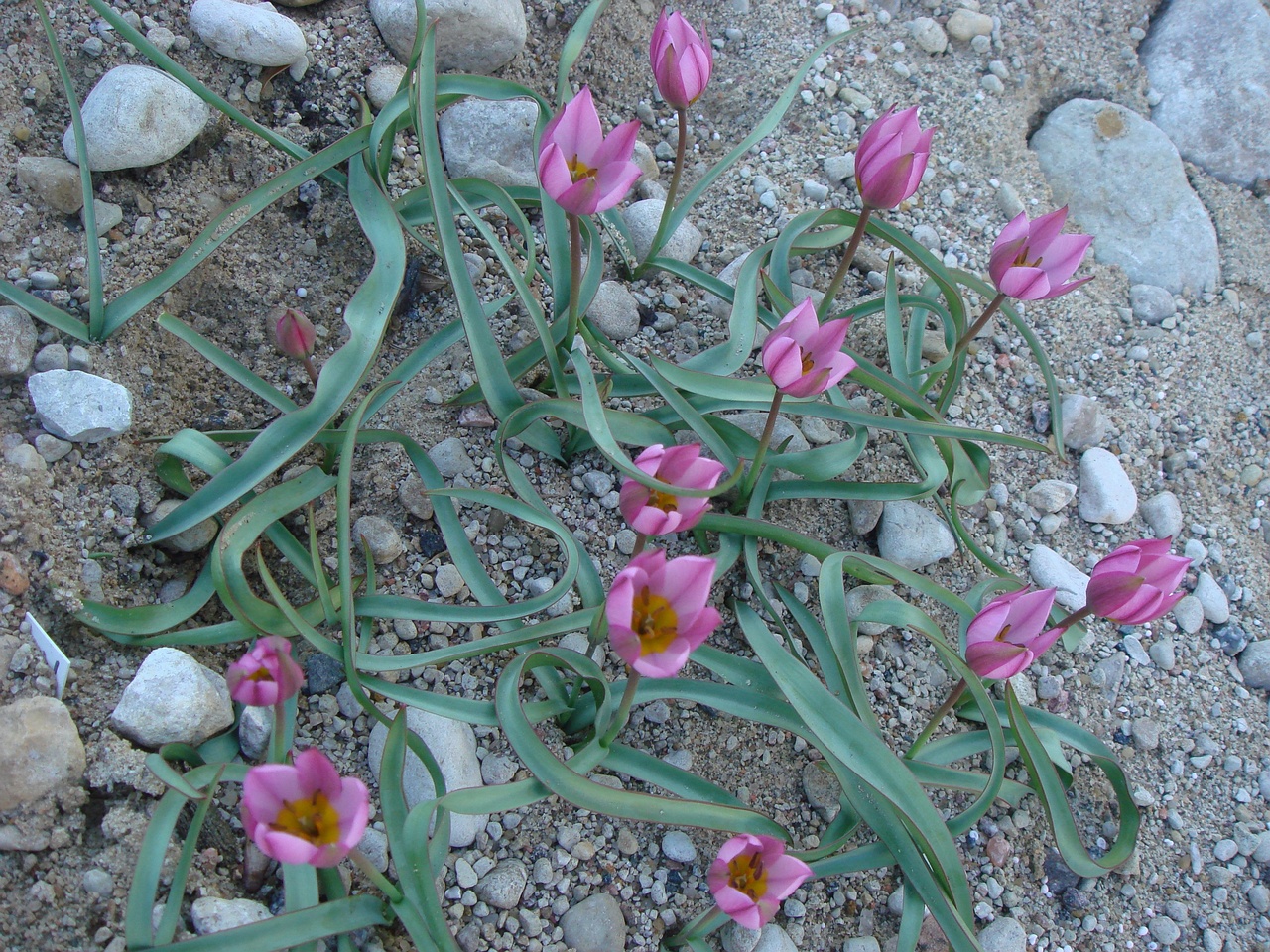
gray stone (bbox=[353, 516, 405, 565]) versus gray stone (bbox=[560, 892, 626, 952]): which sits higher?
gray stone (bbox=[353, 516, 405, 565])

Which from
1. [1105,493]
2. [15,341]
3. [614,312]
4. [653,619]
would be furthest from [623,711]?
[1105,493]

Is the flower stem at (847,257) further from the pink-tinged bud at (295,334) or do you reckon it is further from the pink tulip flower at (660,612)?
the pink-tinged bud at (295,334)

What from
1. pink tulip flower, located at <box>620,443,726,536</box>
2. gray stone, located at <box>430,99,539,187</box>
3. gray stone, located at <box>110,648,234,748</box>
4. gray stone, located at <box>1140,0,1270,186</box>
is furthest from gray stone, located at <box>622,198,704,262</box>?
gray stone, located at <box>1140,0,1270,186</box>

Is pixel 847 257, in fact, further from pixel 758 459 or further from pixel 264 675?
pixel 264 675

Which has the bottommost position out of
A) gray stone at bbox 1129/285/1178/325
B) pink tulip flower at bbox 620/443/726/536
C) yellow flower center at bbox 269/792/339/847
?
yellow flower center at bbox 269/792/339/847

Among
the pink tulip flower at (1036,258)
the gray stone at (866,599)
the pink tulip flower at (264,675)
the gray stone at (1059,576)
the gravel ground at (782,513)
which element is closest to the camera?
the pink tulip flower at (264,675)

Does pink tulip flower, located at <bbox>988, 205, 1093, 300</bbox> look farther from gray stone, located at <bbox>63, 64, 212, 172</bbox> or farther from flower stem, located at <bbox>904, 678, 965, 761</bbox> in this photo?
gray stone, located at <bbox>63, 64, 212, 172</bbox>

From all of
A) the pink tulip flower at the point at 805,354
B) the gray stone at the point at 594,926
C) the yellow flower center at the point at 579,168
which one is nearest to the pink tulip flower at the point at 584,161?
the yellow flower center at the point at 579,168
